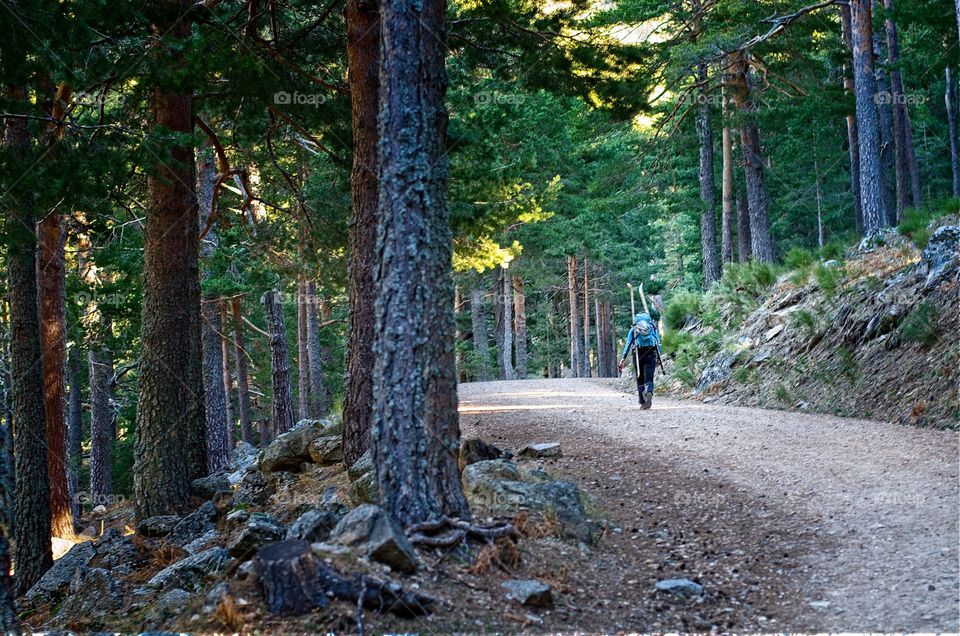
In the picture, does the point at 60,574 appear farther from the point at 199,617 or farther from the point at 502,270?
the point at 502,270

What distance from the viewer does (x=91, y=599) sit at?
7.04 meters

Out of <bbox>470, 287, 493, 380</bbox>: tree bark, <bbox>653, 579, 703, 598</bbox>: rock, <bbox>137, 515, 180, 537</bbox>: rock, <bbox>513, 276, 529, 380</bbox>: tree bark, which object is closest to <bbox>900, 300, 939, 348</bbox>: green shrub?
<bbox>653, 579, 703, 598</bbox>: rock

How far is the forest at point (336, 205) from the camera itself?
535 cm

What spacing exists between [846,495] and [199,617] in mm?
5780

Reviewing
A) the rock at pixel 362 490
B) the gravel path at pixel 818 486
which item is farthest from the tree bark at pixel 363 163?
the gravel path at pixel 818 486

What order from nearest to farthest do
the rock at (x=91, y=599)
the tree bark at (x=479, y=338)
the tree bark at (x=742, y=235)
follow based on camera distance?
the rock at (x=91, y=599) < the tree bark at (x=742, y=235) < the tree bark at (x=479, y=338)

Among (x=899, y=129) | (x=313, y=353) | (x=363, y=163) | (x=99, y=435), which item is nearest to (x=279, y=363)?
(x=313, y=353)

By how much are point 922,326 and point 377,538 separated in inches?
363

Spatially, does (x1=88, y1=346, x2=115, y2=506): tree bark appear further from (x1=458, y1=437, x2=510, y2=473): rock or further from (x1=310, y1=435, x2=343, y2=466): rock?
(x1=458, y1=437, x2=510, y2=473): rock

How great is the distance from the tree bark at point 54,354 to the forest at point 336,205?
45 millimetres

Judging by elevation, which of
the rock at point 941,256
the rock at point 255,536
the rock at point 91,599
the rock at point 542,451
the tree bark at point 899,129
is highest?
the tree bark at point 899,129

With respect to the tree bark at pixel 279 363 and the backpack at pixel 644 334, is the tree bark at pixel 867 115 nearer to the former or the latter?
the backpack at pixel 644 334

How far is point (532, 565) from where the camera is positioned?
5359 mm

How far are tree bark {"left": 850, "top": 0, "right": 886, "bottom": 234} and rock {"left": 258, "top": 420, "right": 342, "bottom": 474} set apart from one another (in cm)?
1286
